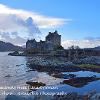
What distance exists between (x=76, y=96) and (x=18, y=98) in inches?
267

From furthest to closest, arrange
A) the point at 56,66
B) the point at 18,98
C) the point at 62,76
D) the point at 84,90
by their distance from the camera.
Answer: the point at 56,66 < the point at 62,76 < the point at 84,90 < the point at 18,98

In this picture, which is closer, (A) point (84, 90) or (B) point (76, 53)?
(A) point (84, 90)

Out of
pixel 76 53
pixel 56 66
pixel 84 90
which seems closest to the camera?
pixel 84 90

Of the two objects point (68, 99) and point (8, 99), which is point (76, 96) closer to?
point (68, 99)

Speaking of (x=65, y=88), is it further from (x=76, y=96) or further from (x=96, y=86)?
(x=76, y=96)

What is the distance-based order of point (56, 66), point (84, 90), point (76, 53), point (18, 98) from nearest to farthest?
point (18, 98), point (84, 90), point (56, 66), point (76, 53)

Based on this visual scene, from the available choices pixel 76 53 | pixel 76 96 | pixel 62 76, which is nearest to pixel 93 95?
pixel 76 96

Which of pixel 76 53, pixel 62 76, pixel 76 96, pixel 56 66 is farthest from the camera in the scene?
pixel 76 53

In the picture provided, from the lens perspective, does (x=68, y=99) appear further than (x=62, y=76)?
No

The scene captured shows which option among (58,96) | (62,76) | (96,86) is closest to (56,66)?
(62,76)

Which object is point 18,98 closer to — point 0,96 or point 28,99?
point 28,99

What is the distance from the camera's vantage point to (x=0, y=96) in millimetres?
46594

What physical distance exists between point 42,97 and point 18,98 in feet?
9.20

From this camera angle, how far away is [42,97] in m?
35.8
